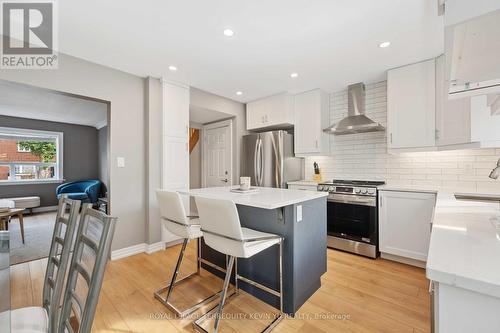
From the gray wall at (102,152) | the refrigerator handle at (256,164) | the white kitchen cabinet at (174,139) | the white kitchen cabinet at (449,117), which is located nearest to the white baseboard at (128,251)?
the white kitchen cabinet at (174,139)

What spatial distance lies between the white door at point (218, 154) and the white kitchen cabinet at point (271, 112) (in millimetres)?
473

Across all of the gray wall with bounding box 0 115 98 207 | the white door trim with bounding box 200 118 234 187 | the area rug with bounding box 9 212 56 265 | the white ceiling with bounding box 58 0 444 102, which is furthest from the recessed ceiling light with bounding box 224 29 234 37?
the gray wall with bounding box 0 115 98 207

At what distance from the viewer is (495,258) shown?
26.4 inches

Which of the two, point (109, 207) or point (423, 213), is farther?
point (109, 207)

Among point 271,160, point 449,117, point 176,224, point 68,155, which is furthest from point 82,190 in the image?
point 449,117

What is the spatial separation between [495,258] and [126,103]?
354 cm

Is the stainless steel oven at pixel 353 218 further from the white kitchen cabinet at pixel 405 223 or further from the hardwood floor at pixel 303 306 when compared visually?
the hardwood floor at pixel 303 306

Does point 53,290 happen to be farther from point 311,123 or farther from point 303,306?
point 311,123

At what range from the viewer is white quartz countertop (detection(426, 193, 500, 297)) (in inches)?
22.0

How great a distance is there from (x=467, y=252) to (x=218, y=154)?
163 inches

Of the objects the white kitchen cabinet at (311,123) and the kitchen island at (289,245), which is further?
the white kitchen cabinet at (311,123)

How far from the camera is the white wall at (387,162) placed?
2594 mm

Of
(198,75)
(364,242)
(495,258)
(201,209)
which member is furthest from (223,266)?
(198,75)

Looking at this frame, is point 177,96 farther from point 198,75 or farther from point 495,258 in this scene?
point 495,258
